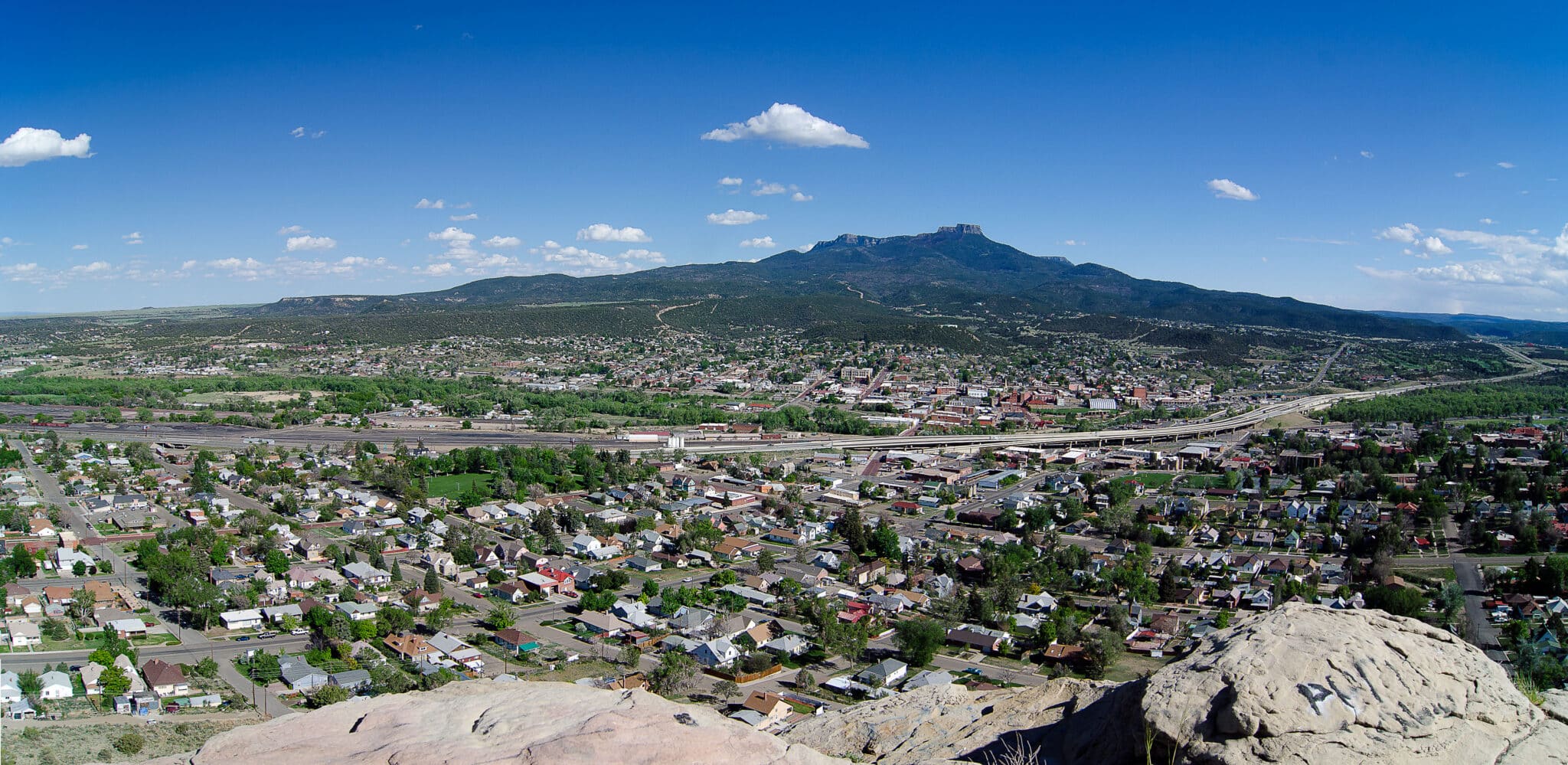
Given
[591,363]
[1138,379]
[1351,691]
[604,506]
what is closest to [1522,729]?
[1351,691]

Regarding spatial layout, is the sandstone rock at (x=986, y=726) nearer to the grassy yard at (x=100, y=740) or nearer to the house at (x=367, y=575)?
the grassy yard at (x=100, y=740)

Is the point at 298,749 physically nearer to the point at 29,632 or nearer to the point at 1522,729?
the point at 1522,729

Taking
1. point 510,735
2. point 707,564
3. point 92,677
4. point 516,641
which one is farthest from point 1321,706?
point 707,564

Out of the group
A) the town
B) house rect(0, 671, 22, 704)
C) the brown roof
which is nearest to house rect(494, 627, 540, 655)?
the town

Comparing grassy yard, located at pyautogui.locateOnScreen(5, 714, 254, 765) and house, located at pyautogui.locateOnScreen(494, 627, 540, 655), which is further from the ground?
grassy yard, located at pyautogui.locateOnScreen(5, 714, 254, 765)

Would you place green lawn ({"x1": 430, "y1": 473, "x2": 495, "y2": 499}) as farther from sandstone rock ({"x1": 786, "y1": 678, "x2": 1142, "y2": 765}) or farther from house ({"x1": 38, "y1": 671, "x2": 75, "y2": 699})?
sandstone rock ({"x1": 786, "y1": 678, "x2": 1142, "y2": 765})
